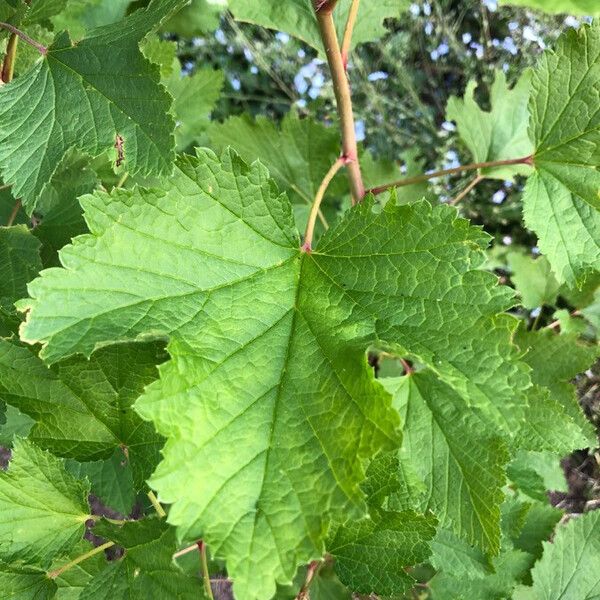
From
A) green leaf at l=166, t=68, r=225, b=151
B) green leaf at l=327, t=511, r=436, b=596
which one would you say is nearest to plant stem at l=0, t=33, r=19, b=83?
green leaf at l=166, t=68, r=225, b=151

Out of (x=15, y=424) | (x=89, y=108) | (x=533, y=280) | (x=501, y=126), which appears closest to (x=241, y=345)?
(x=89, y=108)

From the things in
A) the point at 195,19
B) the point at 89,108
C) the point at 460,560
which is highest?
the point at 195,19

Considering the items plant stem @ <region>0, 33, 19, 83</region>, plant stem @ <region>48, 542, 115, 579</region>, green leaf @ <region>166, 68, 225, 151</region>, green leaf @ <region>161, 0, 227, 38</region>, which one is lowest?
plant stem @ <region>48, 542, 115, 579</region>

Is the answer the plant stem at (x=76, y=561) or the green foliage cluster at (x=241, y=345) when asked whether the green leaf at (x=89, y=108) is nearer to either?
the green foliage cluster at (x=241, y=345)

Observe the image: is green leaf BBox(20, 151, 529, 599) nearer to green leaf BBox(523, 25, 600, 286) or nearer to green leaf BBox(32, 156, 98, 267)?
green leaf BBox(523, 25, 600, 286)

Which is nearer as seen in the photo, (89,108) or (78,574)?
(89,108)

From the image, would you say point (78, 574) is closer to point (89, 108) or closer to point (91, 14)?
point (89, 108)

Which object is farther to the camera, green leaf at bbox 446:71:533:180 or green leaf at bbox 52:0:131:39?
green leaf at bbox 446:71:533:180

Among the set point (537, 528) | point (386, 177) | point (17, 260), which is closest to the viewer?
point (17, 260)
